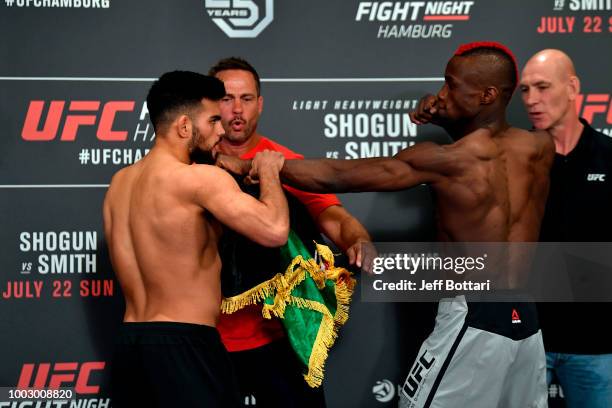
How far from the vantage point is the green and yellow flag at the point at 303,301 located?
8.39ft

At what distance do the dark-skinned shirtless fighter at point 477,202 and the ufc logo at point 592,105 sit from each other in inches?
35.0

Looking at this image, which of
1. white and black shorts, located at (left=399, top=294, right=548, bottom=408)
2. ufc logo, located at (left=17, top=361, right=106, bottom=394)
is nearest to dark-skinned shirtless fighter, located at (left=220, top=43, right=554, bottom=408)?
white and black shorts, located at (left=399, top=294, right=548, bottom=408)

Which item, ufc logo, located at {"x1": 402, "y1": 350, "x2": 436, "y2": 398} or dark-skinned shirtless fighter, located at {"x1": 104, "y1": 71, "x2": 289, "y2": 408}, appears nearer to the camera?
dark-skinned shirtless fighter, located at {"x1": 104, "y1": 71, "x2": 289, "y2": 408}

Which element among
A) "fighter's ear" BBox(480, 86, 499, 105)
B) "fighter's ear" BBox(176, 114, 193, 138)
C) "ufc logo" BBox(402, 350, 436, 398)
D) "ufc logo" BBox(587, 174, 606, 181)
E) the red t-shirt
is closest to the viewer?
"fighter's ear" BBox(176, 114, 193, 138)

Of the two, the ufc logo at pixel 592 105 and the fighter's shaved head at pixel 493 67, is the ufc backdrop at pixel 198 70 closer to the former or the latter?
the ufc logo at pixel 592 105

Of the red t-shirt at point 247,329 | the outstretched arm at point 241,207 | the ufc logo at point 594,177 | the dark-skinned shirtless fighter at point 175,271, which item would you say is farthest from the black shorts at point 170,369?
the ufc logo at point 594,177

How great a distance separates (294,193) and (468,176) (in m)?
0.73

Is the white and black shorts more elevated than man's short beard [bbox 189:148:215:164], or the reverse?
man's short beard [bbox 189:148:215:164]

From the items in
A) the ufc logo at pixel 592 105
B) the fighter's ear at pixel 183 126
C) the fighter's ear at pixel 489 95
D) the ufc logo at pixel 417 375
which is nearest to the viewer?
the fighter's ear at pixel 183 126

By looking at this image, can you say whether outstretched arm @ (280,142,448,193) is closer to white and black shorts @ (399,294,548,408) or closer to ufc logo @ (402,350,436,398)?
white and black shorts @ (399,294,548,408)

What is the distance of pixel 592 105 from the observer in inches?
132

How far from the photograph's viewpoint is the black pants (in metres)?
2.65

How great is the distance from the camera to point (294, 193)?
2.88 m

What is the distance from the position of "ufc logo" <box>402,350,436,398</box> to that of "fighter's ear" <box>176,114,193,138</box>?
1080 millimetres
